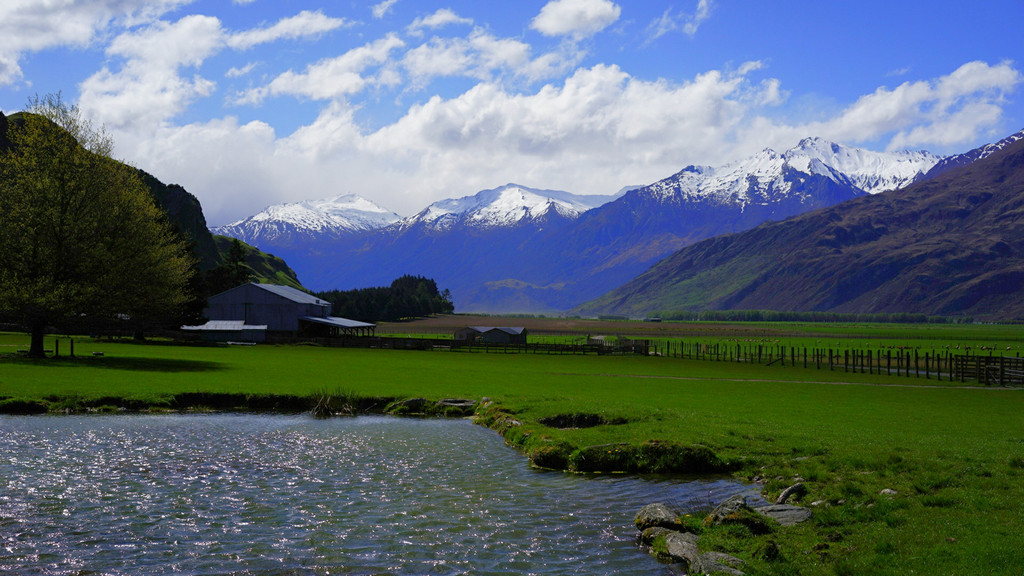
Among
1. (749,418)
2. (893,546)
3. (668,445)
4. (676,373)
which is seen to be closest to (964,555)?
(893,546)

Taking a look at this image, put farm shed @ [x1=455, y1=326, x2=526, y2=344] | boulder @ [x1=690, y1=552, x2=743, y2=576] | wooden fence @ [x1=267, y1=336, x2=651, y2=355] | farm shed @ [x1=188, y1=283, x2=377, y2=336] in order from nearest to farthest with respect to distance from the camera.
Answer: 1. boulder @ [x1=690, y1=552, x2=743, y2=576]
2. wooden fence @ [x1=267, y1=336, x2=651, y2=355]
3. farm shed @ [x1=188, y1=283, x2=377, y2=336]
4. farm shed @ [x1=455, y1=326, x2=526, y2=344]

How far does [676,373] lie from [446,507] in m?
55.1

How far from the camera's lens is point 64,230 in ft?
192

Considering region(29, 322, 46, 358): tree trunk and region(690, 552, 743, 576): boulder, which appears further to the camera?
region(29, 322, 46, 358): tree trunk

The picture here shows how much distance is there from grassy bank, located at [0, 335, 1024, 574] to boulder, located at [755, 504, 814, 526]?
16.2 inches

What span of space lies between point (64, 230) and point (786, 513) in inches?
2353

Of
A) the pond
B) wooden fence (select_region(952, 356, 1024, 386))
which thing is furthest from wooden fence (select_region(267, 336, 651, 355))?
the pond

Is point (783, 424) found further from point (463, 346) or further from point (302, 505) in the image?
point (463, 346)

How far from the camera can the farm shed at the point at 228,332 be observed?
107m

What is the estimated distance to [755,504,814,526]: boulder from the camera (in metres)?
17.0

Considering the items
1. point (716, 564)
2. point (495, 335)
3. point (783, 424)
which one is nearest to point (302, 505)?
point (716, 564)

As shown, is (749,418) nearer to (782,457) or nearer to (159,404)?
(782,457)

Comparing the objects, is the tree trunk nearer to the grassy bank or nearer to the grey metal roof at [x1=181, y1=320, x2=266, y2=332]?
the grassy bank

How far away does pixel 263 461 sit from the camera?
24328mm
